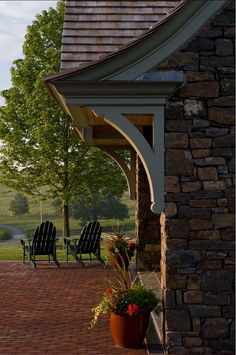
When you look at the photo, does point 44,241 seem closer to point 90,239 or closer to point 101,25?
point 90,239

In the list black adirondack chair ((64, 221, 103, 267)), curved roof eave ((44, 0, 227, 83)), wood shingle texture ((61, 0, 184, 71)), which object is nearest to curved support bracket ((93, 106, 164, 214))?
curved roof eave ((44, 0, 227, 83))

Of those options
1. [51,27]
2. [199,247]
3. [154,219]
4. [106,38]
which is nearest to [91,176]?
[51,27]

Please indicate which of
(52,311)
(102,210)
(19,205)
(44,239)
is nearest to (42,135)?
(44,239)

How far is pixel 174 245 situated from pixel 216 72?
6.48 ft

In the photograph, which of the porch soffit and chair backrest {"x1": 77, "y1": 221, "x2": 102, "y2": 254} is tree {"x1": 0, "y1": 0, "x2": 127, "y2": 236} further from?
the porch soffit

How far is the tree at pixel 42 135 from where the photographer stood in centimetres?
1839

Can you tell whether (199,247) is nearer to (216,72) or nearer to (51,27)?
(216,72)

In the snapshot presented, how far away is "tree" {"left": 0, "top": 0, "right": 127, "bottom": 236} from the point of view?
18.4 metres

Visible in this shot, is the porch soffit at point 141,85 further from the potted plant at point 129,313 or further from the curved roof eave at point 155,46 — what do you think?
the potted plant at point 129,313

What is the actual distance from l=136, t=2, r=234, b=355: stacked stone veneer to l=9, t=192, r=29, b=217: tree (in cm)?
5575

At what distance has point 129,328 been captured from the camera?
6402mm

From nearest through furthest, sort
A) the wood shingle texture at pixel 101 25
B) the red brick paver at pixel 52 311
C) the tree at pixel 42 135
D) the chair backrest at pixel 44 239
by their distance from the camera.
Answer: the red brick paver at pixel 52 311 → the wood shingle texture at pixel 101 25 → the chair backrest at pixel 44 239 → the tree at pixel 42 135

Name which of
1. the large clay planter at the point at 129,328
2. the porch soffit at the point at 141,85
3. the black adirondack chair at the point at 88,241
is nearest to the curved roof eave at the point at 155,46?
the porch soffit at the point at 141,85

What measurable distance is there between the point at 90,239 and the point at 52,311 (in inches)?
170
